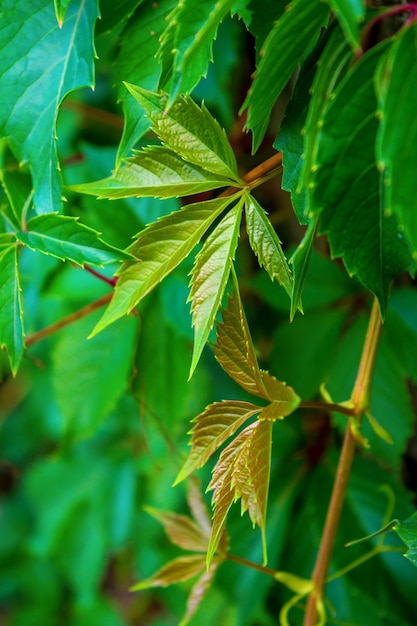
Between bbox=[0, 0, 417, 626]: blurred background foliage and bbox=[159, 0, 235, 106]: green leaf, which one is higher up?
bbox=[159, 0, 235, 106]: green leaf

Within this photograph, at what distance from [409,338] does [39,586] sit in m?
1.41

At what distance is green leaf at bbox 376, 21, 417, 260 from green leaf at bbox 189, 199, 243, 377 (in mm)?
121

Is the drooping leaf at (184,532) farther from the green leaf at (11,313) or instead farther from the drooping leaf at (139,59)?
the drooping leaf at (139,59)

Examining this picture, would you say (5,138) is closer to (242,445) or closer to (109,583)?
(242,445)

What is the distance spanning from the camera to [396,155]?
0.98 feet

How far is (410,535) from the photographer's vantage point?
418 mm

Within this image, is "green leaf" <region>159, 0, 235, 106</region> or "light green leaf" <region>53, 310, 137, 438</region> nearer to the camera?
"green leaf" <region>159, 0, 235, 106</region>

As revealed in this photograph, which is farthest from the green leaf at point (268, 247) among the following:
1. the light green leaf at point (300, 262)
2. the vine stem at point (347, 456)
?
the vine stem at point (347, 456)

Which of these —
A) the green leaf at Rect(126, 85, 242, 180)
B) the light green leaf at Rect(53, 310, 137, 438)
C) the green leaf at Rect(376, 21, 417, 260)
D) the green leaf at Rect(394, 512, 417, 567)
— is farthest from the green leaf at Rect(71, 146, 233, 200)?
the light green leaf at Rect(53, 310, 137, 438)

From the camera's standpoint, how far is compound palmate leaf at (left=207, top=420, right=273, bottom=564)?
40 centimetres

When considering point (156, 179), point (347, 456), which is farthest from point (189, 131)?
point (347, 456)

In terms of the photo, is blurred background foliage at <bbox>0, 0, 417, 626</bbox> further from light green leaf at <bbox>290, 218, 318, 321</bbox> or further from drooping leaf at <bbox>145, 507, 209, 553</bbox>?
light green leaf at <bbox>290, 218, 318, 321</bbox>

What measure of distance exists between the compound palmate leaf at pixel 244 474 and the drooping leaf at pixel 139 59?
217 mm

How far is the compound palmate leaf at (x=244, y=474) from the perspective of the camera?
40 centimetres
